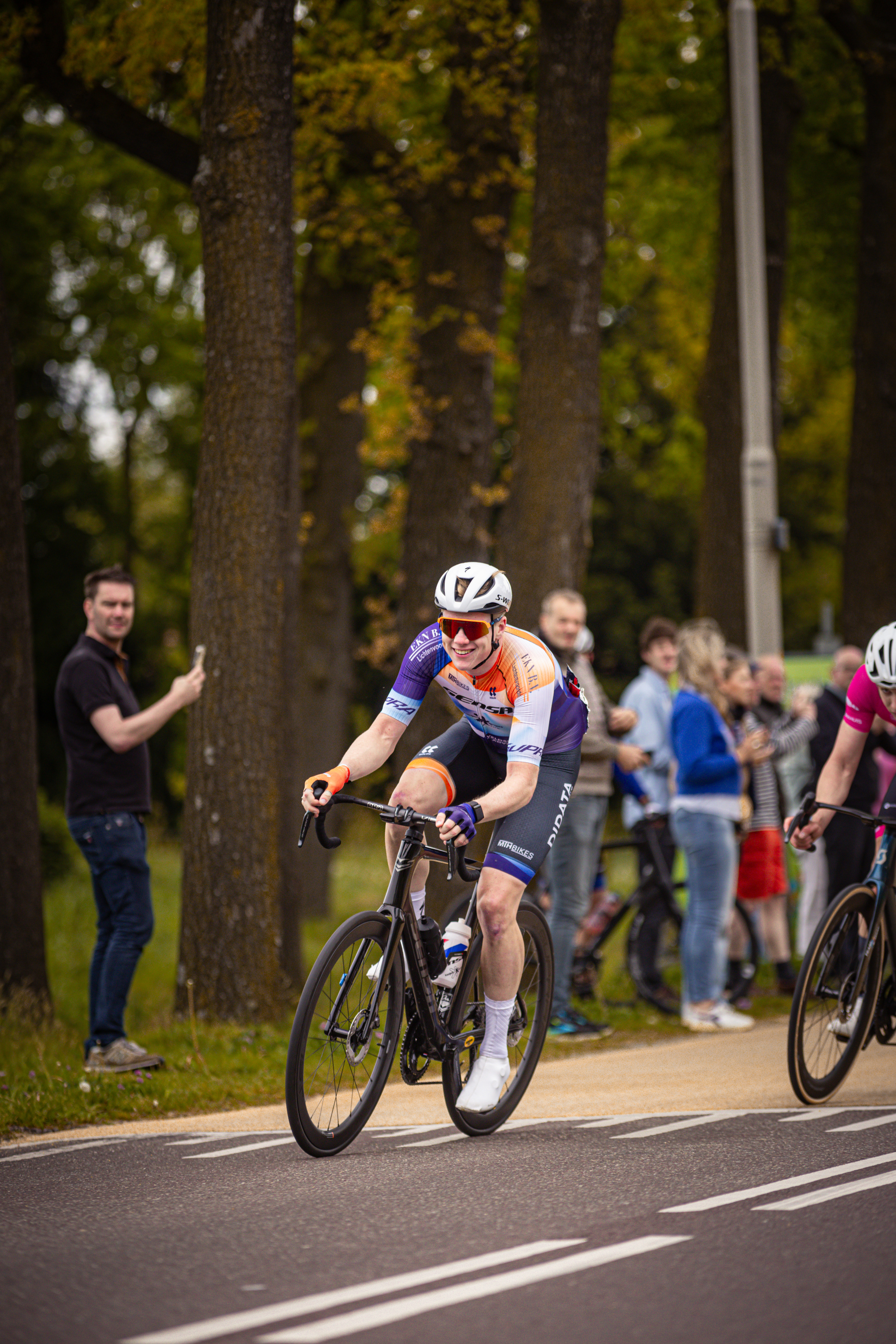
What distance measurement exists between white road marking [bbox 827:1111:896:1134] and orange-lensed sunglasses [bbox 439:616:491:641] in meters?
2.42

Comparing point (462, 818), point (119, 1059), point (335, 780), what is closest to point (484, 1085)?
point (462, 818)

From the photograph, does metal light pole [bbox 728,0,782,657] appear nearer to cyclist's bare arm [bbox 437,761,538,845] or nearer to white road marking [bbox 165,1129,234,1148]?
cyclist's bare arm [bbox 437,761,538,845]

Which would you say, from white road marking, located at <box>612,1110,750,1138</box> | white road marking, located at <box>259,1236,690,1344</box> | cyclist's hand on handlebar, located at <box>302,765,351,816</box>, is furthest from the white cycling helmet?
white road marking, located at <box>259,1236,690,1344</box>

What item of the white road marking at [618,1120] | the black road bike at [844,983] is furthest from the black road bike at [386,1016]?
the black road bike at [844,983]

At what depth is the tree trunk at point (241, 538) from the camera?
362 inches

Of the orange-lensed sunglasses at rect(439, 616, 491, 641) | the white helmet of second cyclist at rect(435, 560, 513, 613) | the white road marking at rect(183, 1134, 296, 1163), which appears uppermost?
the white helmet of second cyclist at rect(435, 560, 513, 613)

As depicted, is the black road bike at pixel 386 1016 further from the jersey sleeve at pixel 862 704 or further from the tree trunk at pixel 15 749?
the tree trunk at pixel 15 749

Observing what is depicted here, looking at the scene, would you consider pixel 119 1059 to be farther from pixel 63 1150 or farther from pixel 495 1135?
pixel 495 1135

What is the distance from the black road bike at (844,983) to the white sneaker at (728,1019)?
2.48 meters

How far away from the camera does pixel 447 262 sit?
1286 centimetres

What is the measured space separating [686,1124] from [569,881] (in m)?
2.79

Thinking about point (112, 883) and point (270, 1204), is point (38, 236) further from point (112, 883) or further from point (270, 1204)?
point (270, 1204)

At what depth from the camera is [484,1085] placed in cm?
634

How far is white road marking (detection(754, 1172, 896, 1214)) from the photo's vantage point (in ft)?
16.6
